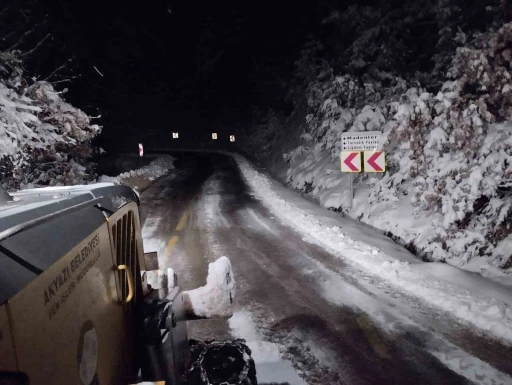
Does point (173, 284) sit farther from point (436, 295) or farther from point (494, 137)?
point (494, 137)

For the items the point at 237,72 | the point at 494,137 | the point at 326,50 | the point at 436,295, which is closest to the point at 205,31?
the point at 237,72

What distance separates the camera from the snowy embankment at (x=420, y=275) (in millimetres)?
5289

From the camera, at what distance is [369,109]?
1683 cm

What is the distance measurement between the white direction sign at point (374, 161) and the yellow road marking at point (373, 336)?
6.36 metres

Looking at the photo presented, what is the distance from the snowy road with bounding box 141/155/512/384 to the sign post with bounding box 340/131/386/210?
116 inches

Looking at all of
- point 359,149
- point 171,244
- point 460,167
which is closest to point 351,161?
point 359,149

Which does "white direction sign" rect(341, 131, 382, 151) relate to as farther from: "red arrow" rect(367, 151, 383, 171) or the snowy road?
the snowy road

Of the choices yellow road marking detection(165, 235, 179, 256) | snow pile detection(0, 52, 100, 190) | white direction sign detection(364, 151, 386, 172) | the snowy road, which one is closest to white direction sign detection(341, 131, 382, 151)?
white direction sign detection(364, 151, 386, 172)

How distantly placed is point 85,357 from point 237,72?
162 ft

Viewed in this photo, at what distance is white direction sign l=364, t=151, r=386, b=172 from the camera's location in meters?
11.0

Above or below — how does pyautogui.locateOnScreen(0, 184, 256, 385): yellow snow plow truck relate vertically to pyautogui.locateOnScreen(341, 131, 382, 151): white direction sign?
below

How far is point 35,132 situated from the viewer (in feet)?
37.5

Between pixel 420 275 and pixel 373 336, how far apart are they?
220 cm

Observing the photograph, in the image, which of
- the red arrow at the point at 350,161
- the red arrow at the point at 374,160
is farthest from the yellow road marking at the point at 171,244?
the red arrow at the point at 374,160
